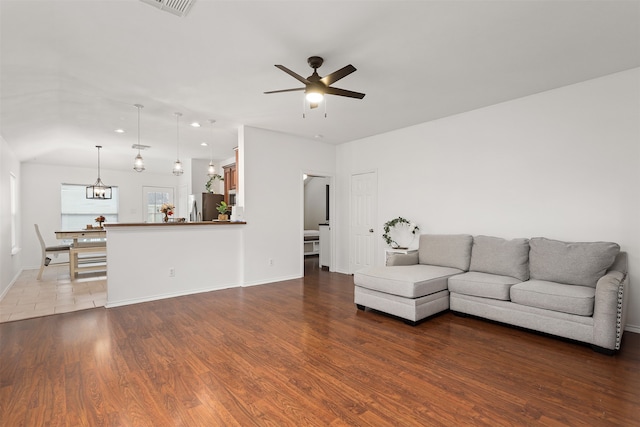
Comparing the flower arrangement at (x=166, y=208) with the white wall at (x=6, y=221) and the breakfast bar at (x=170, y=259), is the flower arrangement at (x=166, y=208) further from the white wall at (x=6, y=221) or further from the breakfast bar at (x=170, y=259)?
the white wall at (x=6, y=221)

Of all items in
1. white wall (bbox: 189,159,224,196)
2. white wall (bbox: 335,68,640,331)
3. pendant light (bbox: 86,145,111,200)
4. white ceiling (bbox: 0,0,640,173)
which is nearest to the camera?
white ceiling (bbox: 0,0,640,173)

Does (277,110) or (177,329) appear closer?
(177,329)

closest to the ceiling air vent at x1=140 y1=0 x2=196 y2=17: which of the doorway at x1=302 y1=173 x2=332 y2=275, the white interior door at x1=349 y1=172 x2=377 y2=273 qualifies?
the white interior door at x1=349 y1=172 x2=377 y2=273

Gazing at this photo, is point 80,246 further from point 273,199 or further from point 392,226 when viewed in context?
point 392,226

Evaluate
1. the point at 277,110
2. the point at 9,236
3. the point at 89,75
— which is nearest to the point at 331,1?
the point at 277,110

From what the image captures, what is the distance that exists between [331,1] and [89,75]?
107 inches

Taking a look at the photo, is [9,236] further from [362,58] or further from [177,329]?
[362,58]

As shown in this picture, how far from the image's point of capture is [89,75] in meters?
3.39

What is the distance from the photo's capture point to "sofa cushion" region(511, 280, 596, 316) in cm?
292

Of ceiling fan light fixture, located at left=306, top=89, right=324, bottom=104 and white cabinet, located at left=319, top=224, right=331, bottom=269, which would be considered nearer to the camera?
ceiling fan light fixture, located at left=306, top=89, right=324, bottom=104

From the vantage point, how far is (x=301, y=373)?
2.51 m

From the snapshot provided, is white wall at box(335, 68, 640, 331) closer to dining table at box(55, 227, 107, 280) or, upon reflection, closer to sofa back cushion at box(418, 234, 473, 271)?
sofa back cushion at box(418, 234, 473, 271)

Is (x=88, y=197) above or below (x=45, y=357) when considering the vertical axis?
above

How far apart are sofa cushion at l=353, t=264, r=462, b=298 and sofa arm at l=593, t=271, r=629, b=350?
1.45m
